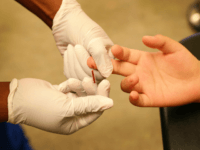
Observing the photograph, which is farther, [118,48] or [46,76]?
[46,76]

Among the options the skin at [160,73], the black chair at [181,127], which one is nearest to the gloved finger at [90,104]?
the skin at [160,73]

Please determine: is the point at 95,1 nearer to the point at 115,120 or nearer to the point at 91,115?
the point at 115,120

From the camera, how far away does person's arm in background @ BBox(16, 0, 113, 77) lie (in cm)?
68

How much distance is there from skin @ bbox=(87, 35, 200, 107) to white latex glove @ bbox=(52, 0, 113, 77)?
46 mm

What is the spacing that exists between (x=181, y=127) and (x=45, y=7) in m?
0.84

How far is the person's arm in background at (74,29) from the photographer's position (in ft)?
2.22

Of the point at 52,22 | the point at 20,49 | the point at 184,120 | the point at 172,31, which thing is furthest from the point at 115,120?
the point at 20,49

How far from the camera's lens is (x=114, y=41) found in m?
1.51

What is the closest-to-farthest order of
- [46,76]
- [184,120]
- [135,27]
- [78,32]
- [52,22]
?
[184,120] < [78,32] < [52,22] < [46,76] < [135,27]

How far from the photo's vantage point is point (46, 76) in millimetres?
1452

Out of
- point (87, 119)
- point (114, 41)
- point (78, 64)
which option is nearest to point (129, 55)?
point (78, 64)

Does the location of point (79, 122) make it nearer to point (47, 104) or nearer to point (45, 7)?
point (47, 104)

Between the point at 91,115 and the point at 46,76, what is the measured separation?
870 millimetres

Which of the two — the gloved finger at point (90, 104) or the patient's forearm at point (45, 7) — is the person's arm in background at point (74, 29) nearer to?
the patient's forearm at point (45, 7)
